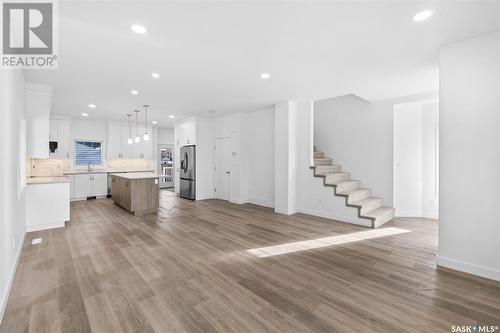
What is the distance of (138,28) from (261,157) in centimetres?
485

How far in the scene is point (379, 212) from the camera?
200 inches

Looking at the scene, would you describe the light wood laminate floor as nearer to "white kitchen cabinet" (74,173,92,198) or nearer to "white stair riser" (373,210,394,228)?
"white stair riser" (373,210,394,228)

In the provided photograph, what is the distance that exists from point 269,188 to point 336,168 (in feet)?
6.42

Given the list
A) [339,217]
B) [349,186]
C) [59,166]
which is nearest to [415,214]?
[349,186]

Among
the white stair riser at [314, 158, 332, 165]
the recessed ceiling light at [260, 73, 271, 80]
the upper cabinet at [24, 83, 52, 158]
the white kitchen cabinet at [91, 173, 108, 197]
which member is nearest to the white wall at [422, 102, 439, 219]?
the white stair riser at [314, 158, 332, 165]

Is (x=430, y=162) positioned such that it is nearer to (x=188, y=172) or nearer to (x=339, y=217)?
(x=339, y=217)

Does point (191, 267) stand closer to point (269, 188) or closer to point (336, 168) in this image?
point (269, 188)

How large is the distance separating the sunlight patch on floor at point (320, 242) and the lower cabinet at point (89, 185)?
7.02 m

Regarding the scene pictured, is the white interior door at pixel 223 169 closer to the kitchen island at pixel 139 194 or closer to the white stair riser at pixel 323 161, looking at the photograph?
the kitchen island at pixel 139 194

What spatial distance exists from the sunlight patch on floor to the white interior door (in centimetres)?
410

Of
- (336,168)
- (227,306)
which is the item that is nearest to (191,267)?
(227,306)

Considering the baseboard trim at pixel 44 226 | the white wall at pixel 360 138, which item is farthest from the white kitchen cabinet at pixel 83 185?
the white wall at pixel 360 138

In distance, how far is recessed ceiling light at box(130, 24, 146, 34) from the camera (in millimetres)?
2471

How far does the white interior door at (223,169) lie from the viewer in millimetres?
7586
